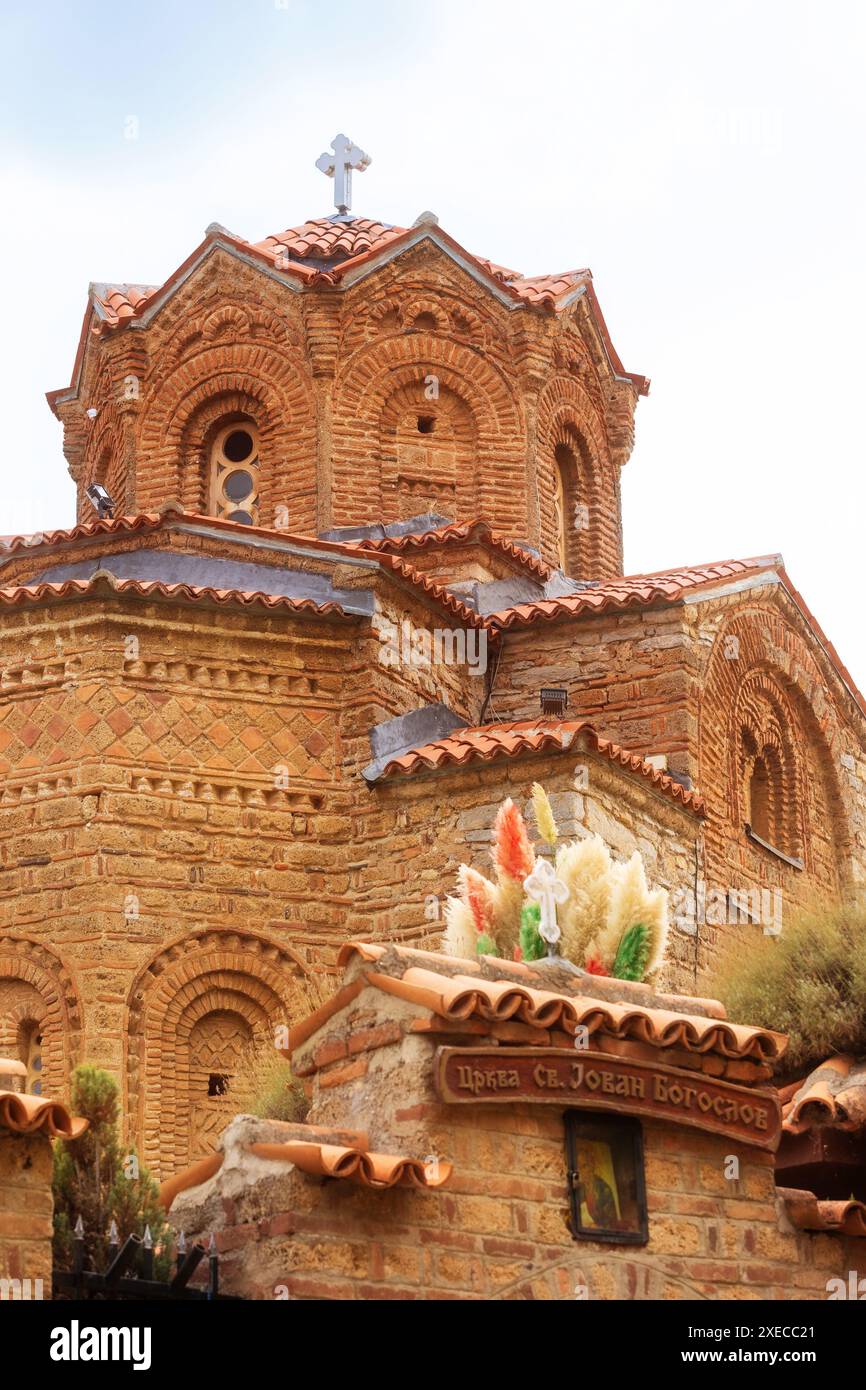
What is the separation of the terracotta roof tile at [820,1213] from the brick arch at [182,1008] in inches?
228

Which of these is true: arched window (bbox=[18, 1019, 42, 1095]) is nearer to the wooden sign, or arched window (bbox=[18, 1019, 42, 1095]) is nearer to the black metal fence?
the black metal fence

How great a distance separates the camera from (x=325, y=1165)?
729 cm

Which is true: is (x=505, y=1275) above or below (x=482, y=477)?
below

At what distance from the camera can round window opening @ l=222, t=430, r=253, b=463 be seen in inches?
739

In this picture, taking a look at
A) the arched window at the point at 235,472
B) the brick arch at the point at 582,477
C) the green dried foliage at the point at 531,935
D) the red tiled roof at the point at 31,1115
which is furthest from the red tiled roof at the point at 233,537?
the red tiled roof at the point at 31,1115

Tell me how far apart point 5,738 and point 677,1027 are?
7.37 m

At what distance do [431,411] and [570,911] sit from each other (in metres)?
10.2

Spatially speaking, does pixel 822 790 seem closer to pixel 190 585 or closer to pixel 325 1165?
pixel 190 585

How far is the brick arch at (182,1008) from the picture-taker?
44.3 ft

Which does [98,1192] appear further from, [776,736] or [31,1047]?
[776,736]

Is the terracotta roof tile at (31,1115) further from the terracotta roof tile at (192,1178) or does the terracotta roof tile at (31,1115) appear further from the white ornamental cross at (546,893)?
the white ornamental cross at (546,893)

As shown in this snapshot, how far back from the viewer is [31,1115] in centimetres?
701

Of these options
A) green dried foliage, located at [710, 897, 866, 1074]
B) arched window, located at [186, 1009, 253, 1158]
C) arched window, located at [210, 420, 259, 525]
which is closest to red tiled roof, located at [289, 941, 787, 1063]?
green dried foliage, located at [710, 897, 866, 1074]
